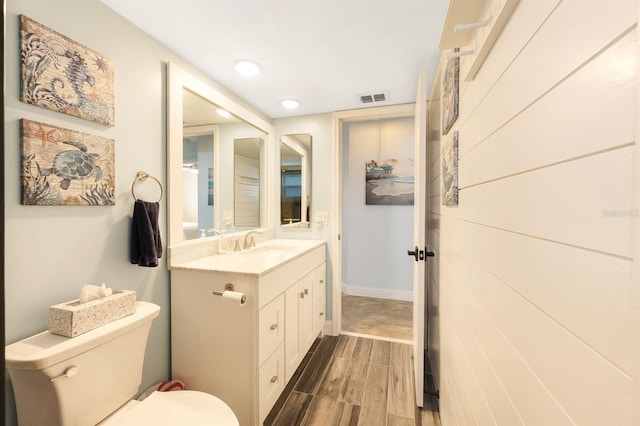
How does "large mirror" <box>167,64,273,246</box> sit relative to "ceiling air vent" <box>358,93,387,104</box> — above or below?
below

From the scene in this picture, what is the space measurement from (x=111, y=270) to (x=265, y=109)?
6.11ft

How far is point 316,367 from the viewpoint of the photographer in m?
2.09

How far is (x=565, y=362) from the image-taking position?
426 mm

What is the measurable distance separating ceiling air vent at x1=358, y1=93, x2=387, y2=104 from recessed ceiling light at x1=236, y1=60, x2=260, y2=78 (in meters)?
0.91

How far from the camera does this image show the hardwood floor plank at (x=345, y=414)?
155 cm

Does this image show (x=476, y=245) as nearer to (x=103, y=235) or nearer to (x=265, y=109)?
(x=103, y=235)

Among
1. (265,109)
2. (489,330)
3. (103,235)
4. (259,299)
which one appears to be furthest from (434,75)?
(103,235)

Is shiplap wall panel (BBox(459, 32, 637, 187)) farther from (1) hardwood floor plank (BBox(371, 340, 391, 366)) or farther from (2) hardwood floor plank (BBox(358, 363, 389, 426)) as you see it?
(1) hardwood floor plank (BBox(371, 340, 391, 366))

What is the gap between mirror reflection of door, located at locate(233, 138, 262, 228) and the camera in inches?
89.6

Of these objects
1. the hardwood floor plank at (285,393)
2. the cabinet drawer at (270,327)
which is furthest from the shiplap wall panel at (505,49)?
the hardwood floor plank at (285,393)

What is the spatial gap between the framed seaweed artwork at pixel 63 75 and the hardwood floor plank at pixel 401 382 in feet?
7.53

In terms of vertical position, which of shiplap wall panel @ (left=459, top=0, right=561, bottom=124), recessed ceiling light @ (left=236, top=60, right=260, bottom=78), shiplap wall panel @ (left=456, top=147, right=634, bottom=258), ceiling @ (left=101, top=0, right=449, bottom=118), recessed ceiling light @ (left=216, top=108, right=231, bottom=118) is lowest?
shiplap wall panel @ (left=456, top=147, right=634, bottom=258)

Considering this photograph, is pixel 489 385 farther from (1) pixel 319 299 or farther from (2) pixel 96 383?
(1) pixel 319 299

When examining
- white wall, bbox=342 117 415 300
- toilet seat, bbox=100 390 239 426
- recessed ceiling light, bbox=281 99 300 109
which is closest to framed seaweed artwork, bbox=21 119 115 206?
toilet seat, bbox=100 390 239 426
